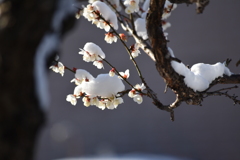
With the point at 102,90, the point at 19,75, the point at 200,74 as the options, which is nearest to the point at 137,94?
the point at 102,90

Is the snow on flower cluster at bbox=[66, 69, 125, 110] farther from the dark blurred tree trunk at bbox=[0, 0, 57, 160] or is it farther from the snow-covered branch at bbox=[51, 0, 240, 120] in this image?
the dark blurred tree trunk at bbox=[0, 0, 57, 160]

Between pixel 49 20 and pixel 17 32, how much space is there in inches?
2.4

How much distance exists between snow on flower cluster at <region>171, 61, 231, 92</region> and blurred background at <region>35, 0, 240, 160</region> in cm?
204

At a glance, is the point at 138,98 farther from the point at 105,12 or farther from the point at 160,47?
the point at 105,12

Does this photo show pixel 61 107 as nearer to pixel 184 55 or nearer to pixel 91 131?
pixel 91 131

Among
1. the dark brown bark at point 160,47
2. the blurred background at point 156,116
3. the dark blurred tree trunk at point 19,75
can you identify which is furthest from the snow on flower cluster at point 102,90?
the blurred background at point 156,116

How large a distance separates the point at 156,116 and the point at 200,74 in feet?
8.11

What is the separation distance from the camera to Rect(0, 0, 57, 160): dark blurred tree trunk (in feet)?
1.65

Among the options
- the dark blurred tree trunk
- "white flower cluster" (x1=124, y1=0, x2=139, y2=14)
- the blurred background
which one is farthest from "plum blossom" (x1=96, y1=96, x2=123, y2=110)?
the blurred background

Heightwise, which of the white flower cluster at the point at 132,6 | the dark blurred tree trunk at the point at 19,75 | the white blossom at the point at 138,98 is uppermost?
the white flower cluster at the point at 132,6

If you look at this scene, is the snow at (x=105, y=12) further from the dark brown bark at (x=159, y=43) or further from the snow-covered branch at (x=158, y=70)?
the dark brown bark at (x=159, y=43)

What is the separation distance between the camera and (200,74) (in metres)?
1.26

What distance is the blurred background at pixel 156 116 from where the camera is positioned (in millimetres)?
3422

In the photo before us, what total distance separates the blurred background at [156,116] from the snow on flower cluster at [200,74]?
6.70 ft
